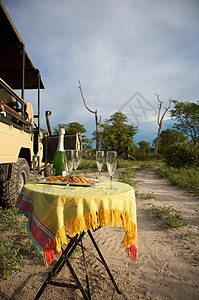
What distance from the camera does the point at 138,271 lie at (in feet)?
6.59

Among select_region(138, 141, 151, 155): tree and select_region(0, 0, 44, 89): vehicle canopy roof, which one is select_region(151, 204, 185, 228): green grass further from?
select_region(138, 141, 151, 155): tree

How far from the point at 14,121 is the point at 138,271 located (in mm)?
3433

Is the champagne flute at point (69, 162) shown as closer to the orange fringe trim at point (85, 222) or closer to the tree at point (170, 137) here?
the orange fringe trim at point (85, 222)

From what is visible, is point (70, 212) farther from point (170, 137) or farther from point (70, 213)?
point (170, 137)

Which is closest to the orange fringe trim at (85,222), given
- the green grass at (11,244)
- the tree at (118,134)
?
the green grass at (11,244)

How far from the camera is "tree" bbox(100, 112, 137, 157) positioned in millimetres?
28047

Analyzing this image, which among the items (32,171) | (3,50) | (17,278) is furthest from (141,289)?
(3,50)

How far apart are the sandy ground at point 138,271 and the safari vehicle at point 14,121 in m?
1.42

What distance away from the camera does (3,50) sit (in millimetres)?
4281

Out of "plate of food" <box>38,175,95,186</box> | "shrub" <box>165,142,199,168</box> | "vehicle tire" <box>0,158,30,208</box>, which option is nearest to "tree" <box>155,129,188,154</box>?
"shrub" <box>165,142,199,168</box>

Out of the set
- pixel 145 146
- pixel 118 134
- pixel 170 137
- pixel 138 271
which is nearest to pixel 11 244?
pixel 138 271

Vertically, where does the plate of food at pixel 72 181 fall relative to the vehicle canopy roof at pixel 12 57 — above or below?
below

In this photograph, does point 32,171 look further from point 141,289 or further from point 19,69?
point 141,289

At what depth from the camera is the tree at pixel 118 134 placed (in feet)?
92.0
